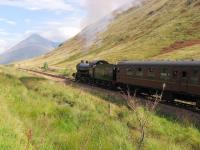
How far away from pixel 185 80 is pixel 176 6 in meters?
106

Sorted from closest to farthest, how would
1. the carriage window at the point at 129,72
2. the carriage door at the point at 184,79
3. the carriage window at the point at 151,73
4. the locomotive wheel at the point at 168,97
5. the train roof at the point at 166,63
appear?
the train roof at the point at 166,63 < the carriage door at the point at 184,79 < the locomotive wheel at the point at 168,97 < the carriage window at the point at 151,73 < the carriage window at the point at 129,72

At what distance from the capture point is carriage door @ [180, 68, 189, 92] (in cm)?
2473

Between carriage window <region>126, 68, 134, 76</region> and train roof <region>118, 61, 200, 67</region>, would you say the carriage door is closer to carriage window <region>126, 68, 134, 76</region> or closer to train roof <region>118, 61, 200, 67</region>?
train roof <region>118, 61, 200, 67</region>

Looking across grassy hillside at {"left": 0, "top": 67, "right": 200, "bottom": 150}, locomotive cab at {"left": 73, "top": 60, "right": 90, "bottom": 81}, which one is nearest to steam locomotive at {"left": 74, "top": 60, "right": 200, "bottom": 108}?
locomotive cab at {"left": 73, "top": 60, "right": 90, "bottom": 81}

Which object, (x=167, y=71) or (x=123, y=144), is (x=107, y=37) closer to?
(x=167, y=71)

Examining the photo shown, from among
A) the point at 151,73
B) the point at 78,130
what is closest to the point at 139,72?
the point at 151,73

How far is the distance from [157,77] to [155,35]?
80.2 meters

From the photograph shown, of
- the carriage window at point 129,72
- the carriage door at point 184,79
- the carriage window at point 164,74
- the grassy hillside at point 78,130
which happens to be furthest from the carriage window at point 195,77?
the carriage window at point 129,72

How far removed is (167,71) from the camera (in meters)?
27.2

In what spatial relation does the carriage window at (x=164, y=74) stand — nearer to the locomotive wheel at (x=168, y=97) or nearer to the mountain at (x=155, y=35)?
the locomotive wheel at (x=168, y=97)

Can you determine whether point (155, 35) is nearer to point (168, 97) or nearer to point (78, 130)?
point (168, 97)

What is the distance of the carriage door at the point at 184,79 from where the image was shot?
81.1 ft

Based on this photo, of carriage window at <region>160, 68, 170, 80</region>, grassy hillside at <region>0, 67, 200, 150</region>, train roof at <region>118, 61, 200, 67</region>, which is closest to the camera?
grassy hillside at <region>0, 67, 200, 150</region>

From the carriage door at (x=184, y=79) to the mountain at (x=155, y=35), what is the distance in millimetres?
42245
